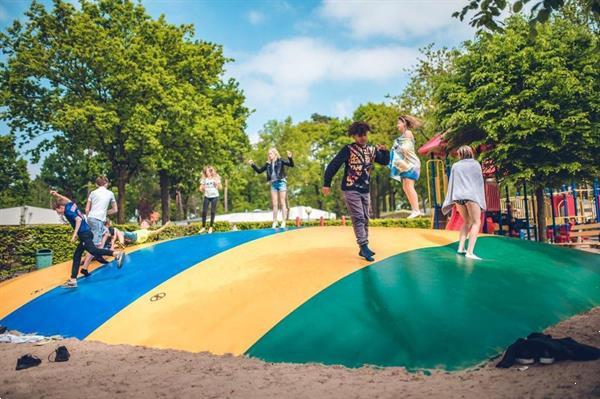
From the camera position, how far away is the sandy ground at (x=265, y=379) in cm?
368

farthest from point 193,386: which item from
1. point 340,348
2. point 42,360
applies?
point 42,360

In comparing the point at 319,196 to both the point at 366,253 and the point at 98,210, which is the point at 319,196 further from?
the point at 366,253

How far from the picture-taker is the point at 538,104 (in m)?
12.4

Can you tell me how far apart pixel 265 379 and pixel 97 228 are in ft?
17.0

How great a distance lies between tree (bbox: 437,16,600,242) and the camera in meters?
12.2

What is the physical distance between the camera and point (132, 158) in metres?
24.8

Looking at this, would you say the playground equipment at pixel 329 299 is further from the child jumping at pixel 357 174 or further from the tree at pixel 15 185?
the tree at pixel 15 185

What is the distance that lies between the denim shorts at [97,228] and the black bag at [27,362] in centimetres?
300

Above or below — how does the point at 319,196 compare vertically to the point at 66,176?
below

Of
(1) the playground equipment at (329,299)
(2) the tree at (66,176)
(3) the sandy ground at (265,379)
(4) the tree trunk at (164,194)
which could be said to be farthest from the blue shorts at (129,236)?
(2) the tree at (66,176)

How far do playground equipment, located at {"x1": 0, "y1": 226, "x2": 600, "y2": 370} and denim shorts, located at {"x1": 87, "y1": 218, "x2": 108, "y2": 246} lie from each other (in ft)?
1.98

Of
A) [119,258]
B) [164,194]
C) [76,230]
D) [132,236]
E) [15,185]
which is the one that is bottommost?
[119,258]

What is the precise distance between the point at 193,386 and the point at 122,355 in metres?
1.59

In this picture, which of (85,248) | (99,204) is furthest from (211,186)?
(85,248)
